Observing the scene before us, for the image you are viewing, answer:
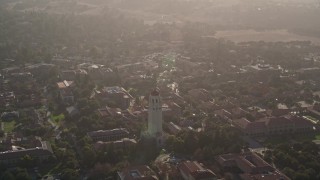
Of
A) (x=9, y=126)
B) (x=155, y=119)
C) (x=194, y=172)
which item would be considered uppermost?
(x=155, y=119)

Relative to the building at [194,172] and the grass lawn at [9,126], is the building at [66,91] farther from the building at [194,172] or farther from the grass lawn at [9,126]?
the building at [194,172]

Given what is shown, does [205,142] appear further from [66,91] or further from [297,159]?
[66,91]

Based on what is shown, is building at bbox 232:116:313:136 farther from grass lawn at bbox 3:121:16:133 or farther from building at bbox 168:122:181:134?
grass lawn at bbox 3:121:16:133

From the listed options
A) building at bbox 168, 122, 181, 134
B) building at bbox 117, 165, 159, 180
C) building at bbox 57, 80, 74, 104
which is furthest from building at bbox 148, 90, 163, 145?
building at bbox 57, 80, 74, 104

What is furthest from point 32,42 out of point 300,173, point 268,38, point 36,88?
point 300,173

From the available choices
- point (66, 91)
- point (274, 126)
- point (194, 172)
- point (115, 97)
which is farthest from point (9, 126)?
point (274, 126)

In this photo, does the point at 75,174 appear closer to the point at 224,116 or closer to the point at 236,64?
the point at 224,116
